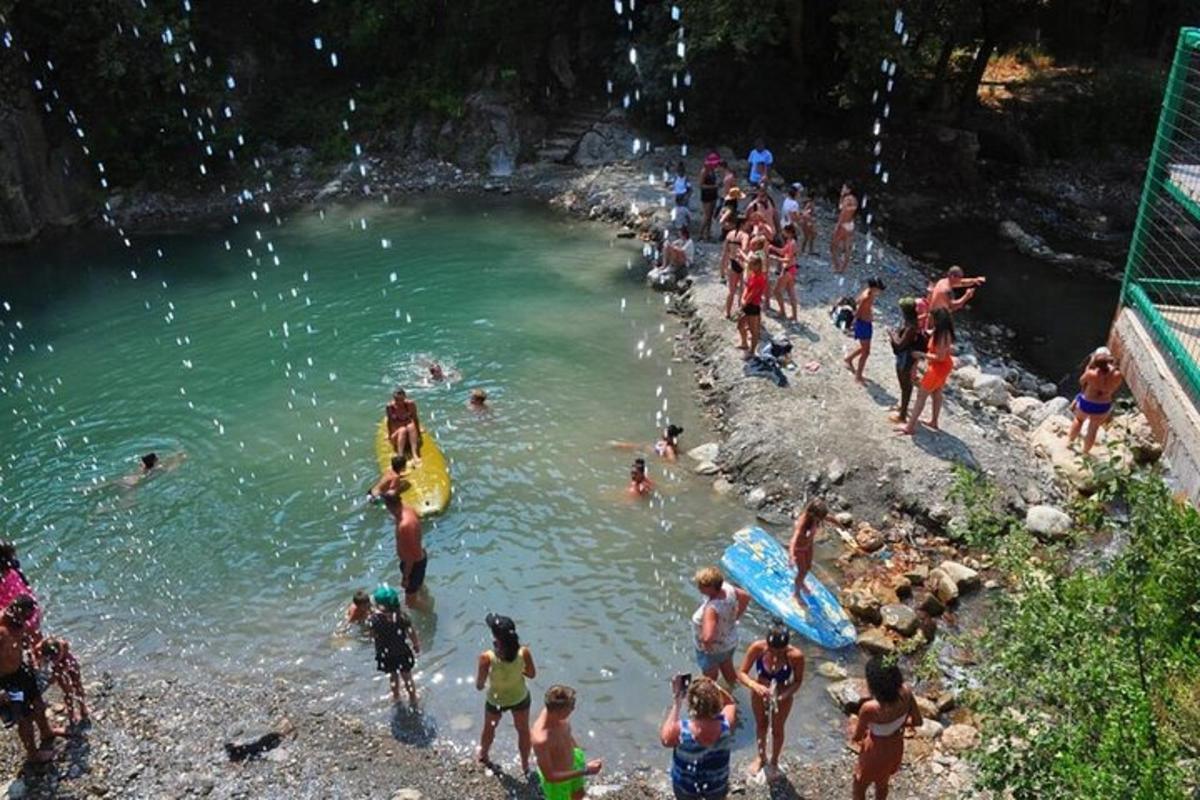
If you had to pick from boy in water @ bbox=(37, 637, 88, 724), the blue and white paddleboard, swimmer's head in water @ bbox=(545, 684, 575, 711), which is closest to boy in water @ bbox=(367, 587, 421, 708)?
swimmer's head in water @ bbox=(545, 684, 575, 711)

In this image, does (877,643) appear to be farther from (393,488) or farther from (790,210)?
(790,210)

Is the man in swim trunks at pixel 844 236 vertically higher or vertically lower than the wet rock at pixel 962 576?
higher

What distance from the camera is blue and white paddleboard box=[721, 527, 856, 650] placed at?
378 inches

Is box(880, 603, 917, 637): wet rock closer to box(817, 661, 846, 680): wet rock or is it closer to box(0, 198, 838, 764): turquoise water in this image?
box(817, 661, 846, 680): wet rock

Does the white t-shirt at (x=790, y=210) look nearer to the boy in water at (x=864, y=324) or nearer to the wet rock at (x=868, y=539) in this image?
the boy in water at (x=864, y=324)

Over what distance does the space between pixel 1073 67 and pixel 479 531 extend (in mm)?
28271

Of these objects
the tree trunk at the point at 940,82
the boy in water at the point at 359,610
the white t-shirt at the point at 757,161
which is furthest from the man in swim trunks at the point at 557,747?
the tree trunk at the point at 940,82

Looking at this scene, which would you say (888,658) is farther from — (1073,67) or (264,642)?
(1073,67)

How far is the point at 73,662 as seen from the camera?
28.8 ft

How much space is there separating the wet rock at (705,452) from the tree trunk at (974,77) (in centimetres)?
1832

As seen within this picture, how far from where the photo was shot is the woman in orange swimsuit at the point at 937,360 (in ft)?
37.4

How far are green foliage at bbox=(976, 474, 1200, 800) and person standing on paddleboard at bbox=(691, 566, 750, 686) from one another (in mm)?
2301

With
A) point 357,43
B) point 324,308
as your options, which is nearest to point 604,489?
point 324,308

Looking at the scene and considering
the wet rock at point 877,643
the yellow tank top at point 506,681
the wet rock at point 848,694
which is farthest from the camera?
the wet rock at point 877,643
